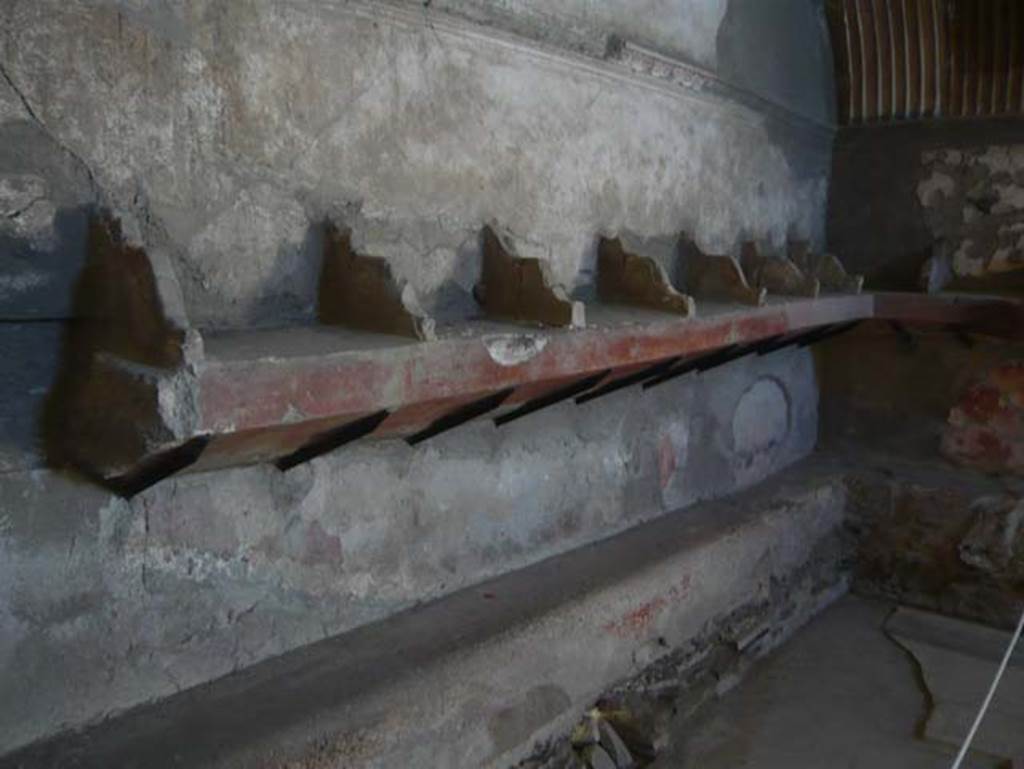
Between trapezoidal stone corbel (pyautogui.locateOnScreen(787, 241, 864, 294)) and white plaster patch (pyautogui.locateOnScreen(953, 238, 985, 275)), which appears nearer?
trapezoidal stone corbel (pyautogui.locateOnScreen(787, 241, 864, 294))

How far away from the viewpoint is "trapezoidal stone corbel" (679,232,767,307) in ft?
11.0

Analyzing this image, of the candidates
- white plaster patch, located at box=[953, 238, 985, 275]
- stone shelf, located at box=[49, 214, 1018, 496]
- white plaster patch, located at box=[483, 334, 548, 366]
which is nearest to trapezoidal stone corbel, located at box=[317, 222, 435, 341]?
stone shelf, located at box=[49, 214, 1018, 496]

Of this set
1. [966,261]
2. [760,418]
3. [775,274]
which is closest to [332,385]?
[775,274]

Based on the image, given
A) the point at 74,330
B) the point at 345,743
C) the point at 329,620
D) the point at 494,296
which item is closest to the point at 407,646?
the point at 329,620

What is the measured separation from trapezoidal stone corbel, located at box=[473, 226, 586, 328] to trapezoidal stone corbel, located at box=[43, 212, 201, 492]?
3.53 feet

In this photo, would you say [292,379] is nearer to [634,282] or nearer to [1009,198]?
[634,282]

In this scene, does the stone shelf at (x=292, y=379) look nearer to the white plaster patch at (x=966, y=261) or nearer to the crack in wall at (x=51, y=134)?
the crack in wall at (x=51, y=134)

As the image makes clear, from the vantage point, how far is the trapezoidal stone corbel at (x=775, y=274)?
12.2 feet

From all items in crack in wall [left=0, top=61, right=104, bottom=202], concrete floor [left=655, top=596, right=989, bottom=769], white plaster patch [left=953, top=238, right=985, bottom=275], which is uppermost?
crack in wall [left=0, top=61, right=104, bottom=202]

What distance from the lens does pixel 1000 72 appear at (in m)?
4.27

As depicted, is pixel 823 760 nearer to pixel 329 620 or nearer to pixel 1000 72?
pixel 329 620

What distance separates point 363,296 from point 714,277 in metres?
1.75

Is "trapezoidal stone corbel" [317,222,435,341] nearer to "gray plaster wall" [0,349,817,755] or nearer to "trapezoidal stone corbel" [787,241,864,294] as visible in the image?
"gray plaster wall" [0,349,817,755]

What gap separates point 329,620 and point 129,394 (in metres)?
1.02
